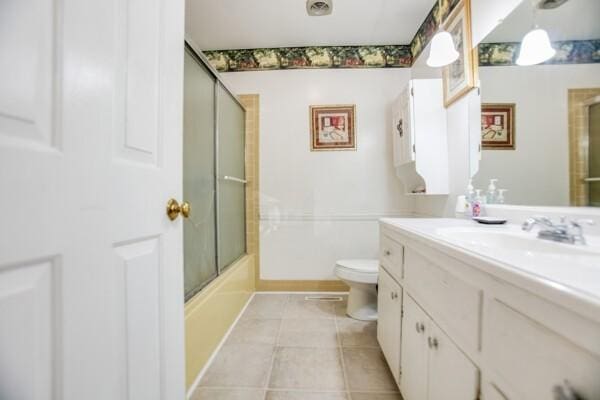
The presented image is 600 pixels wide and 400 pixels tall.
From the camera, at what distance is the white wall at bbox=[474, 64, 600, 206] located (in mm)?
1007

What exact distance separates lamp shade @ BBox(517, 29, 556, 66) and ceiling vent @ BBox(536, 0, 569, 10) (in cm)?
8

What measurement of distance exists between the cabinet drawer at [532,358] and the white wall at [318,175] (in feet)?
6.32

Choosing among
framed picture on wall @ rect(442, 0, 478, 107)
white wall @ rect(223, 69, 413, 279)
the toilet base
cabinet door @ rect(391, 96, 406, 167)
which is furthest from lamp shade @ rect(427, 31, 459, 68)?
the toilet base

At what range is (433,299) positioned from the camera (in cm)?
85

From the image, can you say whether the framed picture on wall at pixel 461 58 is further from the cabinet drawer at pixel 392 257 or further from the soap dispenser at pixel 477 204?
the cabinet drawer at pixel 392 257

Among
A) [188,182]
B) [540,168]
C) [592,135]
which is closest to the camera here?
[592,135]

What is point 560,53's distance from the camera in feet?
3.30

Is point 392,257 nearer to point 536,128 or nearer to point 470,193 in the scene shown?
point 470,193

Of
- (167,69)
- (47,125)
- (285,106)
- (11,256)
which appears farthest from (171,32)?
(285,106)

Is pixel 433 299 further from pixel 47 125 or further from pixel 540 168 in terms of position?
pixel 47 125

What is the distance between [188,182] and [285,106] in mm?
1434

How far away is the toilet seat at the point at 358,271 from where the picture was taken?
1886mm

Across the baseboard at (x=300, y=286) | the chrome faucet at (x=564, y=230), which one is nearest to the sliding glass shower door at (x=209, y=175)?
the baseboard at (x=300, y=286)

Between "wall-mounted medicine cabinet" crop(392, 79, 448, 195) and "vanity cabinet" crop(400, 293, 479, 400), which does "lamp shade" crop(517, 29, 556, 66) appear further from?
"vanity cabinet" crop(400, 293, 479, 400)
